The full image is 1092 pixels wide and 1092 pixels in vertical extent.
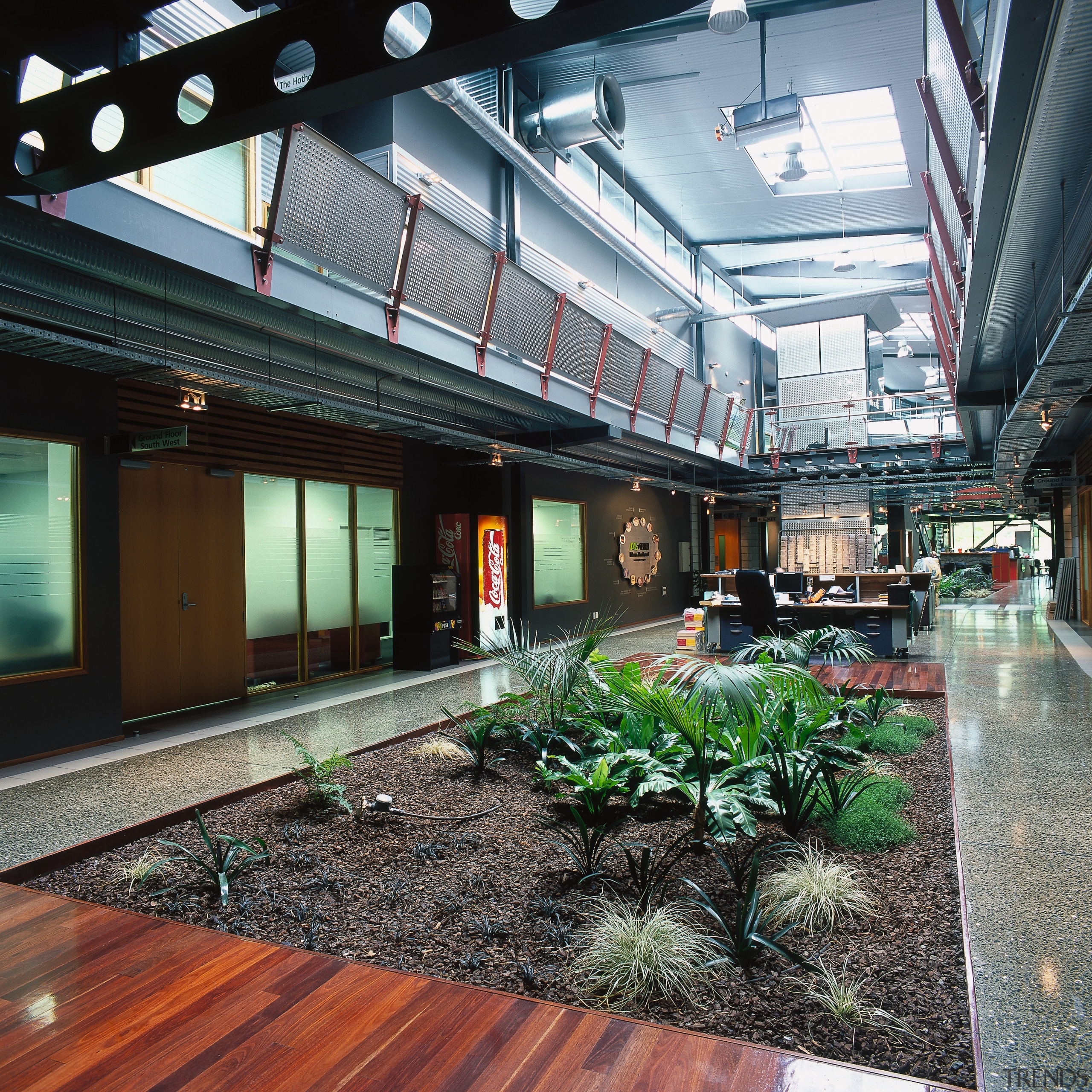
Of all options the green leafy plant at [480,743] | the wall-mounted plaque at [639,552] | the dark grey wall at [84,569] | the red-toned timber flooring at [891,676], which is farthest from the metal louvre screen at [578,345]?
the wall-mounted plaque at [639,552]

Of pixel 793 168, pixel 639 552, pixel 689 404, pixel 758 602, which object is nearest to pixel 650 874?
pixel 758 602

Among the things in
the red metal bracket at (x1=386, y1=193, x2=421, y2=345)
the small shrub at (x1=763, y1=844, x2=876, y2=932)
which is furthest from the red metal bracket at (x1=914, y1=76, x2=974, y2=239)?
the small shrub at (x1=763, y1=844, x2=876, y2=932)

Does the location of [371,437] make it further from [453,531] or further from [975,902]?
[975,902]

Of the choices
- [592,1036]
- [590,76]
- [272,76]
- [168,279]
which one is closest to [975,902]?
A: [592,1036]

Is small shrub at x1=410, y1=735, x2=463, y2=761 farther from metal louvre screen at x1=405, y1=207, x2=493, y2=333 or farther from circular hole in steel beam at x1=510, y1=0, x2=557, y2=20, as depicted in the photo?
circular hole in steel beam at x1=510, y1=0, x2=557, y2=20

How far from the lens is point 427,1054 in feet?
6.38

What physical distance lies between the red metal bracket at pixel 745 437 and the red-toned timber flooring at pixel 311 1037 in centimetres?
1520

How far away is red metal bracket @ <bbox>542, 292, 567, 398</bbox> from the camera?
27.7 ft

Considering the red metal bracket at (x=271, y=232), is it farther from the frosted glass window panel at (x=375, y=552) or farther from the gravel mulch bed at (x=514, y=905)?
the frosted glass window panel at (x=375, y=552)

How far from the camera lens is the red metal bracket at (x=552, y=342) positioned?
8.43 metres

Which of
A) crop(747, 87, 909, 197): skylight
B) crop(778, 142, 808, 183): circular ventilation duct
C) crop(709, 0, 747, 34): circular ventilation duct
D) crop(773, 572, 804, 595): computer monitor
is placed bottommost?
crop(773, 572, 804, 595): computer monitor

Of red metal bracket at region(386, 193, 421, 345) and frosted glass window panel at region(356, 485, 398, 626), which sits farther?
frosted glass window panel at region(356, 485, 398, 626)

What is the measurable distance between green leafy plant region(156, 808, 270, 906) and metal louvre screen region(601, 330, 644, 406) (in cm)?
784

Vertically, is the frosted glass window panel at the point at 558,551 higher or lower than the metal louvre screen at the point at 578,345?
lower
